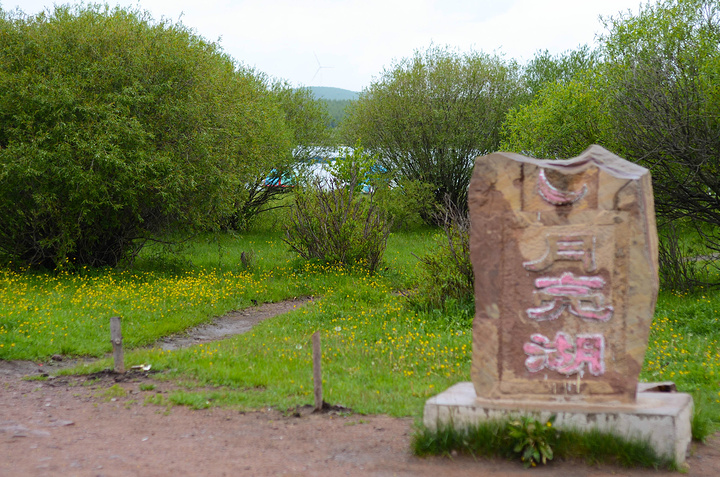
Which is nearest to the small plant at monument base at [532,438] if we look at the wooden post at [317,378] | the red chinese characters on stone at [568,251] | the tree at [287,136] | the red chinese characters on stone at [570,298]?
the red chinese characters on stone at [570,298]

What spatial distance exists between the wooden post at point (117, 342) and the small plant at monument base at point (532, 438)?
5.70 meters

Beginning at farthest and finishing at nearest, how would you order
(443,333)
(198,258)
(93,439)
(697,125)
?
1. (198,258)
2. (697,125)
3. (443,333)
4. (93,439)

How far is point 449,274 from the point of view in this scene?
12.7 m

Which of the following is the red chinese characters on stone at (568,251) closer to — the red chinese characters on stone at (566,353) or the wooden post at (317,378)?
the red chinese characters on stone at (566,353)

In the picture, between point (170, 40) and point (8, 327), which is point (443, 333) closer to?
point (8, 327)

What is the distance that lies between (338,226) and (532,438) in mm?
12939

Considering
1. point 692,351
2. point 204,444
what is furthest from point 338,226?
point 204,444

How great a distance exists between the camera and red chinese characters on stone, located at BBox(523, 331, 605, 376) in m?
6.01

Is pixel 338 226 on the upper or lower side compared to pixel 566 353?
upper

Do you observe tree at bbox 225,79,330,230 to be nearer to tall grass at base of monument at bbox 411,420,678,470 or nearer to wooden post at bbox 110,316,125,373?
wooden post at bbox 110,316,125,373

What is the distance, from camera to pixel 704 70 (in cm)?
1348

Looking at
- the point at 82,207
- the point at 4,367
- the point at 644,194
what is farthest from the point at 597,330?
the point at 82,207

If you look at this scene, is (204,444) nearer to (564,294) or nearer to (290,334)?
(564,294)

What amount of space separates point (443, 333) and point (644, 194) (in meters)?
5.49
